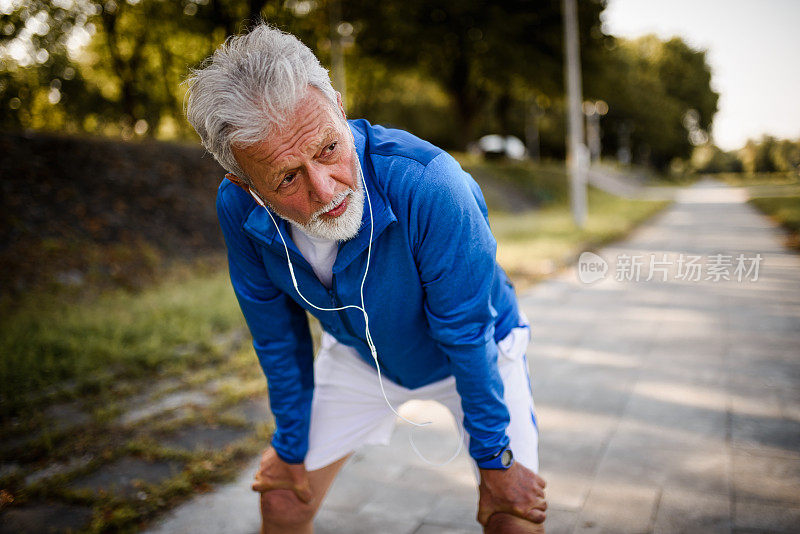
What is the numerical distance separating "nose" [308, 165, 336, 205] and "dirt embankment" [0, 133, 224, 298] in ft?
24.2

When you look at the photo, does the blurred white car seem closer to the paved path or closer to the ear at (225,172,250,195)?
the paved path

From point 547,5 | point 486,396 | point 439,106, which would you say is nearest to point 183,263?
point 486,396

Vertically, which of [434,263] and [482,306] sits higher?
[434,263]

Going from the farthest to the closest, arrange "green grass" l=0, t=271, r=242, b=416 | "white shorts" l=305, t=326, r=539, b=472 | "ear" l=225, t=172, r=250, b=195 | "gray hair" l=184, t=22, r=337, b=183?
"green grass" l=0, t=271, r=242, b=416 < "white shorts" l=305, t=326, r=539, b=472 < "ear" l=225, t=172, r=250, b=195 < "gray hair" l=184, t=22, r=337, b=183

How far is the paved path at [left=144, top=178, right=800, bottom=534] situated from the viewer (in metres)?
2.73

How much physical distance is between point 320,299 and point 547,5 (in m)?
22.5

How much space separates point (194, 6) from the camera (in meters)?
18.8

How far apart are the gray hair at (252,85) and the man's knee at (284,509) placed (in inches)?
49.9

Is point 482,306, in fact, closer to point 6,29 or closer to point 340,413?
point 340,413

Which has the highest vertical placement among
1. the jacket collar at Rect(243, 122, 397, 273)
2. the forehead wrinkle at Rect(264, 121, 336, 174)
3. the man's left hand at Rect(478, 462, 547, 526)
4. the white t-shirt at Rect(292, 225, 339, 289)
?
the forehead wrinkle at Rect(264, 121, 336, 174)

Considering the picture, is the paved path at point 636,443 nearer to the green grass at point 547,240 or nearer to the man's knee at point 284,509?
the man's knee at point 284,509

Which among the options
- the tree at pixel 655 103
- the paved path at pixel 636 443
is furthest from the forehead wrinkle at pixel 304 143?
the tree at pixel 655 103

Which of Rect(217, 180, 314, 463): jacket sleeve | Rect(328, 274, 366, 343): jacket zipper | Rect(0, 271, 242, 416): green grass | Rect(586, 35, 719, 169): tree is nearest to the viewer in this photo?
Rect(328, 274, 366, 343): jacket zipper

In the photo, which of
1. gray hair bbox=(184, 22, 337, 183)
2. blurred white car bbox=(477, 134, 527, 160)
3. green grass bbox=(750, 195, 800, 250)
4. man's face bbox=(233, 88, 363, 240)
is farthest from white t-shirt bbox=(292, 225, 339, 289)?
blurred white car bbox=(477, 134, 527, 160)
